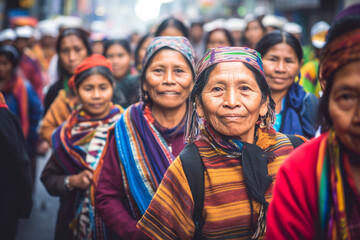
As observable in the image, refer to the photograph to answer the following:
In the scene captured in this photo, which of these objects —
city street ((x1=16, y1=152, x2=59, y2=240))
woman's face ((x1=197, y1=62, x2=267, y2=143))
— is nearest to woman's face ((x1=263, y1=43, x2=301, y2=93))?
woman's face ((x1=197, y1=62, x2=267, y2=143))

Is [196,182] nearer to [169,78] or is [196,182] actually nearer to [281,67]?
[169,78]

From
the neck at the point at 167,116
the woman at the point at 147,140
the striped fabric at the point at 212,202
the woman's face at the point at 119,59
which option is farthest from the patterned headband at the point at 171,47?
the woman's face at the point at 119,59

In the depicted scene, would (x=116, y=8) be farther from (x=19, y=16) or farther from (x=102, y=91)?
(x=102, y=91)

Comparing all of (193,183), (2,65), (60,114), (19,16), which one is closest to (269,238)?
(193,183)

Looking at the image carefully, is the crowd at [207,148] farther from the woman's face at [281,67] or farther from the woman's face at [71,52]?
the woman's face at [71,52]

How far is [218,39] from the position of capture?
5.62 m

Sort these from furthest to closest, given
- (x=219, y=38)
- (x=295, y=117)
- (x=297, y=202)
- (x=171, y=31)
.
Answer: (x=219, y=38) < (x=171, y=31) < (x=295, y=117) < (x=297, y=202)

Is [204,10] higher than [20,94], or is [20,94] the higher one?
[204,10]

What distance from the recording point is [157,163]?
2.53m

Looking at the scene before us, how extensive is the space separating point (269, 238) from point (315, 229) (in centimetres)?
17

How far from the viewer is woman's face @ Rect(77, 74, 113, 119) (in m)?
3.47

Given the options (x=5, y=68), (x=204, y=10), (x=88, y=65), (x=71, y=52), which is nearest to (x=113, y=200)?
(x=88, y=65)

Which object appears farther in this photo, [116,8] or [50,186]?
[116,8]

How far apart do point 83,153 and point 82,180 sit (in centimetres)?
30
